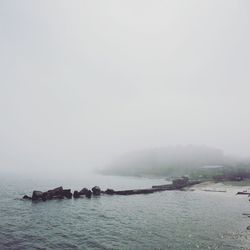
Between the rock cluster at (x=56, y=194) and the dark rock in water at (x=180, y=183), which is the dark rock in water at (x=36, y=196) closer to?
the rock cluster at (x=56, y=194)

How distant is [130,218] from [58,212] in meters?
18.4

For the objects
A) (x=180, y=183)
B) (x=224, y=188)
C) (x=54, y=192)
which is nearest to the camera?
(x=54, y=192)

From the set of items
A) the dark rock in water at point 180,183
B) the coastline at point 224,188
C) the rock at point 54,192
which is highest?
the dark rock in water at point 180,183

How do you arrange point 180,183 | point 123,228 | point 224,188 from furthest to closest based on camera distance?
point 180,183 → point 224,188 → point 123,228

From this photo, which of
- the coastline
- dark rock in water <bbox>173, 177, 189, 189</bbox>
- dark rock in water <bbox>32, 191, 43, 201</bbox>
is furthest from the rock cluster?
dark rock in water <bbox>173, 177, 189, 189</bbox>

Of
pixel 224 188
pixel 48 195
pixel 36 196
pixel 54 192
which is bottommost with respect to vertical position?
pixel 224 188

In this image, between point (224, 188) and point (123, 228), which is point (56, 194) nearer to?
point (123, 228)

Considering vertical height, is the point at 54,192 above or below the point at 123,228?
above

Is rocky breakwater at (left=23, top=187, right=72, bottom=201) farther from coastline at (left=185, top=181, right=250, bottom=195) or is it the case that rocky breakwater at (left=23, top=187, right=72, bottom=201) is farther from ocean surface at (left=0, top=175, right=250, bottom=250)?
coastline at (left=185, top=181, right=250, bottom=195)

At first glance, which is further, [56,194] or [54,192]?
[56,194]

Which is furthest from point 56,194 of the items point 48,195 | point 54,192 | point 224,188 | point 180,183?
point 224,188

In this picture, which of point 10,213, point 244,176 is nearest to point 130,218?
point 10,213

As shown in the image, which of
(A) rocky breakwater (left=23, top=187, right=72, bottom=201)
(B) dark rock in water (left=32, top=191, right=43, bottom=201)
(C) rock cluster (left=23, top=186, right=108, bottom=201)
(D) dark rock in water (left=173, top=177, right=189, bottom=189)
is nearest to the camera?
(B) dark rock in water (left=32, top=191, right=43, bottom=201)

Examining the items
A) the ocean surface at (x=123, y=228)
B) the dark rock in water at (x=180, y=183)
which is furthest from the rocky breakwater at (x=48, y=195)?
the dark rock in water at (x=180, y=183)
